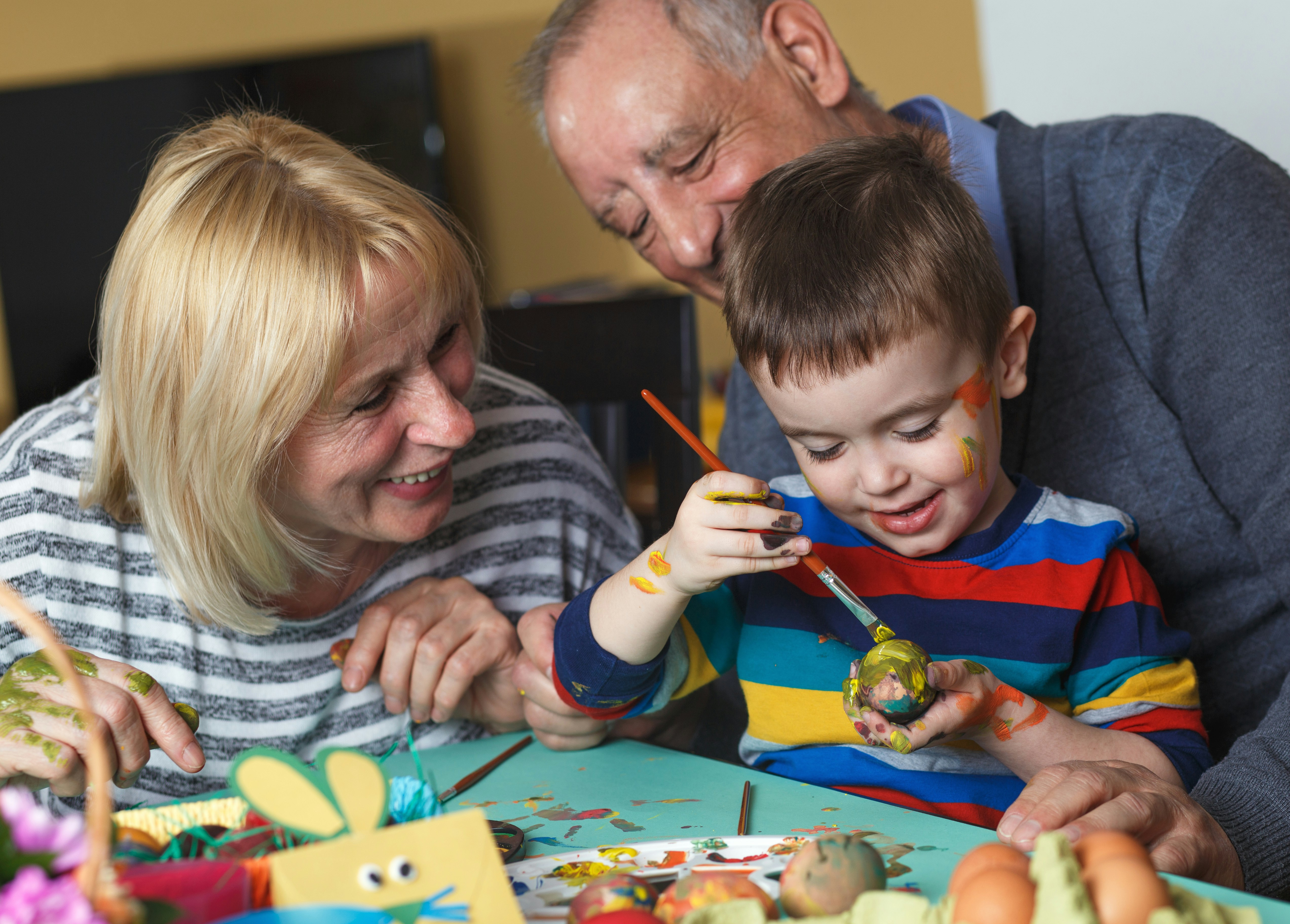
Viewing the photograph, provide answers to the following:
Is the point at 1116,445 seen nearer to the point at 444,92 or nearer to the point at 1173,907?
the point at 1173,907

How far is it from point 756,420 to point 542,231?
2.36 m

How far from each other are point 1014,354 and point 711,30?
56 centimetres

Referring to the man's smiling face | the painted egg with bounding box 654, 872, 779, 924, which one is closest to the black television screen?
the man's smiling face

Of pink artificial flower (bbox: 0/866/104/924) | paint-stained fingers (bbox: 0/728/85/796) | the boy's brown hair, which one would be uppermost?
the boy's brown hair

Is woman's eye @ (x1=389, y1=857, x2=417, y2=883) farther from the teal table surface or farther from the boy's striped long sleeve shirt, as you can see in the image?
the boy's striped long sleeve shirt

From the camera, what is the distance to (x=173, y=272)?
0.95 meters

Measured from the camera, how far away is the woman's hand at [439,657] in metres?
1.06

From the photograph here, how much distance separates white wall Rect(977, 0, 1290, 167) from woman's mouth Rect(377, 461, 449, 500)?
3.92 ft

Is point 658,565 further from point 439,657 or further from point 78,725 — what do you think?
point 78,725

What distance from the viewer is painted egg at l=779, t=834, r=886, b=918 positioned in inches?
22.5

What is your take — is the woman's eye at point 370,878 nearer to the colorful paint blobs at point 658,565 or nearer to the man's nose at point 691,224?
the colorful paint blobs at point 658,565

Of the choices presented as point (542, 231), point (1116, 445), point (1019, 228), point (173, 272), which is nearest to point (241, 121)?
point (173, 272)

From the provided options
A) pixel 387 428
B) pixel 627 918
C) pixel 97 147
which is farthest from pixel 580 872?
pixel 97 147

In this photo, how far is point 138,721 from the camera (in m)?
0.83
